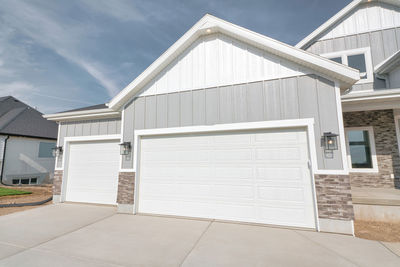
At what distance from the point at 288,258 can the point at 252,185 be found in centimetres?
195

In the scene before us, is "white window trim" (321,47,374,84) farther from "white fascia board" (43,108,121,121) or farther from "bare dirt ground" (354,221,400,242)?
"white fascia board" (43,108,121,121)

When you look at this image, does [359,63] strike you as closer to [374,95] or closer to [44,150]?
[374,95]

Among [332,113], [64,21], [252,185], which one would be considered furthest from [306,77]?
[64,21]

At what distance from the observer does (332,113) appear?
440 centimetres

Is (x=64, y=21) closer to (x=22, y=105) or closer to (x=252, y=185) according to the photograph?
(x=252, y=185)

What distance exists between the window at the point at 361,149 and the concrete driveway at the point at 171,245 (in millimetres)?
4312

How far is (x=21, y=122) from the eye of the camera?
1396 centimetres

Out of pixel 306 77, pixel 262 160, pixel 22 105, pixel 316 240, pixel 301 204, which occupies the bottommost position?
pixel 316 240

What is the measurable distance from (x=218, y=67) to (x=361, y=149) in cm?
639

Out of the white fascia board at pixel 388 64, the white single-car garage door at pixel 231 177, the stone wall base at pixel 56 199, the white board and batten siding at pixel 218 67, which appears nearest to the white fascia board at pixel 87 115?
the white board and batten siding at pixel 218 67

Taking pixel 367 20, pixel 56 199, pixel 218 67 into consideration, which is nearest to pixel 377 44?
pixel 367 20

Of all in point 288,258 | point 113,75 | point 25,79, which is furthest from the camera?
point 25,79

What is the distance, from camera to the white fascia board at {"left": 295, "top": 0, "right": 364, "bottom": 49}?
7.90m

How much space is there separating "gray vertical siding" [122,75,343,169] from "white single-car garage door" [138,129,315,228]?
0.43 m
